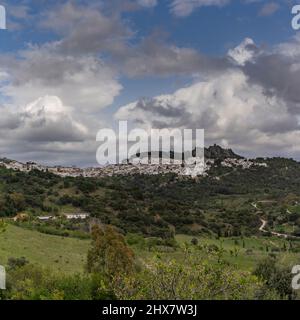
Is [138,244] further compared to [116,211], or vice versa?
[116,211]

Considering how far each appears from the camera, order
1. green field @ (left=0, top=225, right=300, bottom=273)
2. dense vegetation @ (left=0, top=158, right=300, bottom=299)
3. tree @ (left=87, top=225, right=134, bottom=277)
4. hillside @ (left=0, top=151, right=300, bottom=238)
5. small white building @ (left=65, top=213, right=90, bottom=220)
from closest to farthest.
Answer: dense vegetation @ (left=0, top=158, right=300, bottom=299)
tree @ (left=87, top=225, right=134, bottom=277)
green field @ (left=0, top=225, right=300, bottom=273)
hillside @ (left=0, top=151, right=300, bottom=238)
small white building @ (left=65, top=213, right=90, bottom=220)

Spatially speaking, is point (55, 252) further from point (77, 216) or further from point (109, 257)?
point (77, 216)

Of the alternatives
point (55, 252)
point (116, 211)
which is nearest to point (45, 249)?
point (55, 252)

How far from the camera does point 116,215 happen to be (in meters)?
104

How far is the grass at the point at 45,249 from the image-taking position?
50.5 metres

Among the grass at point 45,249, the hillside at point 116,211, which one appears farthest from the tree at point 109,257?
the hillside at point 116,211

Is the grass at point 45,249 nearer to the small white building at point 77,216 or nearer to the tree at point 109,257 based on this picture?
the tree at point 109,257

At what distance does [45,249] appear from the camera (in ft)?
192

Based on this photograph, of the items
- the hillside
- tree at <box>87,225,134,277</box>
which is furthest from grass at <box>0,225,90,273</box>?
tree at <box>87,225,134,277</box>

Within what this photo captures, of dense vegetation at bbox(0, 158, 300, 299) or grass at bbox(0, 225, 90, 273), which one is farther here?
grass at bbox(0, 225, 90, 273)

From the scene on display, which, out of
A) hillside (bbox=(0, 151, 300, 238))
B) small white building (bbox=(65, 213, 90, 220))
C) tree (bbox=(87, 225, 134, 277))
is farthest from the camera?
small white building (bbox=(65, 213, 90, 220))

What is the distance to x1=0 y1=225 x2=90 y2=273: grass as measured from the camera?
5053cm

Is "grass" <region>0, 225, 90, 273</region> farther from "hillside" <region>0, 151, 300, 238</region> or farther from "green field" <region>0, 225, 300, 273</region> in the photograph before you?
"hillside" <region>0, 151, 300, 238</region>
